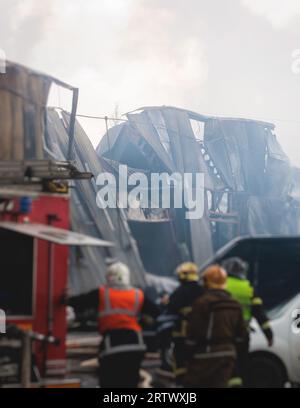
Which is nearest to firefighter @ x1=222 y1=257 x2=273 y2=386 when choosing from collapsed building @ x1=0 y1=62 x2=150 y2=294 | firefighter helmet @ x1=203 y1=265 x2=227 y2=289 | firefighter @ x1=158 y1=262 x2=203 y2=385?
firefighter helmet @ x1=203 y1=265 x2=227 y2=289

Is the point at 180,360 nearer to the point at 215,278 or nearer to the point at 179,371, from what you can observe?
the point at 179,371

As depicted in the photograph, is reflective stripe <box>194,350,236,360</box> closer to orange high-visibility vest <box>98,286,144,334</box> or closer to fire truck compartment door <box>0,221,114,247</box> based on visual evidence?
orange high-visibility vest <box>98,286,144,334</box>

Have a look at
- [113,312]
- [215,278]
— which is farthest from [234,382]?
[113,312]

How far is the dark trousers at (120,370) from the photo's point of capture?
513 cm

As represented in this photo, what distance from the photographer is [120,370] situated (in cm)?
514

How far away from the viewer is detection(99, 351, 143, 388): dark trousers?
5133 millimetres

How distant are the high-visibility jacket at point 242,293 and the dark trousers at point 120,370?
41.3 inches

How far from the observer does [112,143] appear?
6.25 meters

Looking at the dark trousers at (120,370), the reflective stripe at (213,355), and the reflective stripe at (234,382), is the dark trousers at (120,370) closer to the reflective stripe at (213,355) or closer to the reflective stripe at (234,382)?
the reflective stripe at (213,355)

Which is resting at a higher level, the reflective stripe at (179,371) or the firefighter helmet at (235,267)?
the firefighter helmet at (235,267)

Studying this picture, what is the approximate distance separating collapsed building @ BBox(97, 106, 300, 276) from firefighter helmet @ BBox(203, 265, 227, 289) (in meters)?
0.47

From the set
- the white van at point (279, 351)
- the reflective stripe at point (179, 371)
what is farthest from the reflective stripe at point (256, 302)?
the reflective stripe at point (179, 371)

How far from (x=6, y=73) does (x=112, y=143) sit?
1.34m
